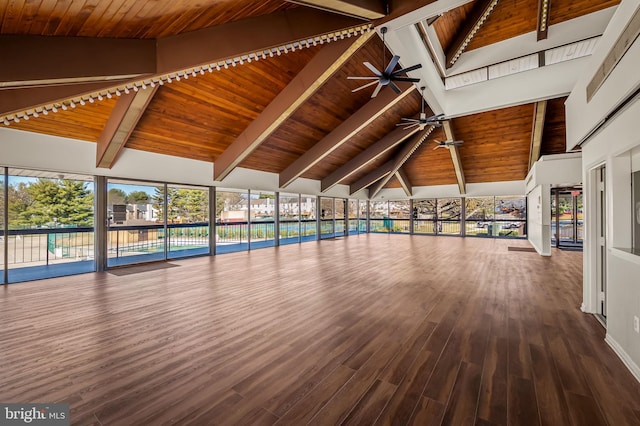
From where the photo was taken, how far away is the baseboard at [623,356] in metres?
2.26

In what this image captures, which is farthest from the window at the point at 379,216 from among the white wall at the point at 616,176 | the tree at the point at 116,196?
the white wall at the point at 616,176

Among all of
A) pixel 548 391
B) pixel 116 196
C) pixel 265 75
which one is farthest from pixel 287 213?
pixel 548 391

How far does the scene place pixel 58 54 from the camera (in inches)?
125

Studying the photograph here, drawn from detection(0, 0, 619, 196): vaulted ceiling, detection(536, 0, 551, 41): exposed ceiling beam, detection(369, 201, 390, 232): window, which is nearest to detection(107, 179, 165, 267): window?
detection(0, 0, 619, 196): vaulted ceiling

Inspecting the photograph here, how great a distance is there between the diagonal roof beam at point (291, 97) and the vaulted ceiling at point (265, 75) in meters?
0.03

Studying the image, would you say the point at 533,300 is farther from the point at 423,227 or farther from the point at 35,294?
the point at 423,227

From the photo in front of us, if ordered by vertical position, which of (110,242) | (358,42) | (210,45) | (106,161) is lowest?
(110,242)

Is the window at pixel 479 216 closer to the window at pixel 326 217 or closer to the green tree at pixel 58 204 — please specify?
the window at pixel 326 217

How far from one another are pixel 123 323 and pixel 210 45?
3.76 meters

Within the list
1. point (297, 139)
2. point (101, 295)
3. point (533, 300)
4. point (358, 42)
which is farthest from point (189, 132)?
point (533, 300)

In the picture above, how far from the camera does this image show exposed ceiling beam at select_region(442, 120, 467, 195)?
369 inches

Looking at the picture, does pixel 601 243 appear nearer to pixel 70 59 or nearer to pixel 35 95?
pixel 70 59

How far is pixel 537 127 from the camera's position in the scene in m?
8.48

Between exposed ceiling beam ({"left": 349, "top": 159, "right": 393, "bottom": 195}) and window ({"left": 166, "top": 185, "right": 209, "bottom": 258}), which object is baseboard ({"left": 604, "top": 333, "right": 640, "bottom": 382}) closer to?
window ({"left": 166, "top": 185, "right": 209, "bottom": 258})
